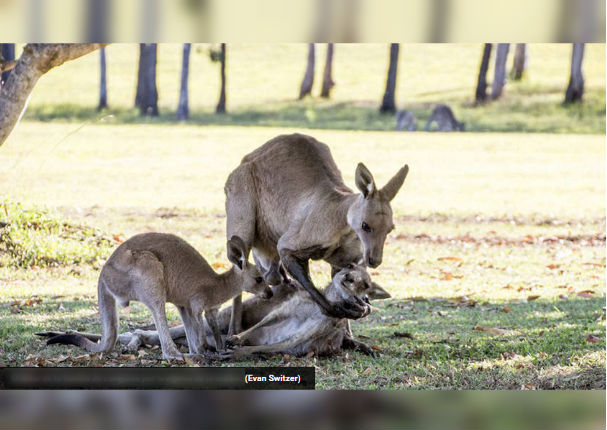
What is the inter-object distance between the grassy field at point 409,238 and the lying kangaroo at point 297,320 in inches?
5.4

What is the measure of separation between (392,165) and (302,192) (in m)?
6.74

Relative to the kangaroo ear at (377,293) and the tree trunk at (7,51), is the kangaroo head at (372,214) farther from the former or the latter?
the tree trunk at (7,51)

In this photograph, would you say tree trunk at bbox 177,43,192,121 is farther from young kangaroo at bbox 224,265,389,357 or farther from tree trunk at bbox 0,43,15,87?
young kangaroo at bbox 224,265,389,357

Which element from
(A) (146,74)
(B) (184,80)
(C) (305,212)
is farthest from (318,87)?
(C) (305,212)

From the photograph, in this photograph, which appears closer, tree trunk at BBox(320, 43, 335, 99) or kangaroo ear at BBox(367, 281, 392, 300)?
kangaroo ear at BBox(367, 281, 392, 300)

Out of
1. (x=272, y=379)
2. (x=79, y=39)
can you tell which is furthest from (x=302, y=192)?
(x=79, y=39)

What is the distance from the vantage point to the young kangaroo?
22.6ft

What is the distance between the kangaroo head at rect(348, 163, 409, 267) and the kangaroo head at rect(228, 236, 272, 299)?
2.60 ft

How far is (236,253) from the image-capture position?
269 inches

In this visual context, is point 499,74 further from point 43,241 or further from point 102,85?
point 43,241

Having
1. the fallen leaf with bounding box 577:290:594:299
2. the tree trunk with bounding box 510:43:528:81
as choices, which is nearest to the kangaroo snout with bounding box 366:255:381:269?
the fallen leaf with bounding box 577:290:594:299

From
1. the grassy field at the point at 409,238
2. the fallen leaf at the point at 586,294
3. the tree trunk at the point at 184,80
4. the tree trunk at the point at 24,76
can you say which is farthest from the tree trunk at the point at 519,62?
the tree trunk at the point at 24,76

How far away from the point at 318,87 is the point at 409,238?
2178mm

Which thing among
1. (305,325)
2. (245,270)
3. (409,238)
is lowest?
(409,238)
